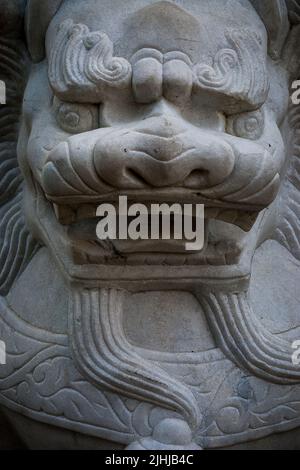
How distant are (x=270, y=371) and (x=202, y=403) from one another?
12cm

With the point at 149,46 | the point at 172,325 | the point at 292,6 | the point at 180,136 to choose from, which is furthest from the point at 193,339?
the point at 292,6

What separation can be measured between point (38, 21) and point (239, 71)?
0.33m

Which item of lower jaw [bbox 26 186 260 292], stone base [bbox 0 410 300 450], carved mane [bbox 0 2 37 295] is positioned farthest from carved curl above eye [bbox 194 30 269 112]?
stone base [bbox 0 410 300 450]

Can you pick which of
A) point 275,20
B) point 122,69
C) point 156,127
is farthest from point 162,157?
point 275,20

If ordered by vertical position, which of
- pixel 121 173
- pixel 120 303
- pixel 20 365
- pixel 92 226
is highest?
pixel 121 173

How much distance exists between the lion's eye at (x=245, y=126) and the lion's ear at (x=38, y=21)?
0.33 m

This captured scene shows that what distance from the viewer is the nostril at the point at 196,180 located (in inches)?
54.0

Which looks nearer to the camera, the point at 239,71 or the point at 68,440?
the point at 239,71

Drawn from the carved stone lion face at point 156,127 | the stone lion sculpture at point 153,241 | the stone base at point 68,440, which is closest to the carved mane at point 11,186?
the stone lion sculpture at point 153,241

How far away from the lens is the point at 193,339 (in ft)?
4.98

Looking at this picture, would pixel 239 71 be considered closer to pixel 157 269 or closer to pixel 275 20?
pixel 275 20

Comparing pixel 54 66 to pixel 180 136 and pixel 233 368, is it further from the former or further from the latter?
pixel 233 368

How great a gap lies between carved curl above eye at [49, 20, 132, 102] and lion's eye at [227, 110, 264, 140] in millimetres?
171

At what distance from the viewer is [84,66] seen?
4.70 ft
